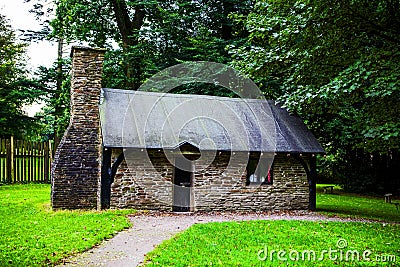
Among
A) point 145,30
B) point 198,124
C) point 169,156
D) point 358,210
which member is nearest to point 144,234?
point 169,156

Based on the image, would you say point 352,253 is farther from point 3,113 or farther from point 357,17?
point 3,113

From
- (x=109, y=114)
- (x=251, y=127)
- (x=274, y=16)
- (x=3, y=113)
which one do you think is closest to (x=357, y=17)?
(x=274, y=16)

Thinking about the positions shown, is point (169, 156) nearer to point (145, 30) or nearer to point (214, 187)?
point (214, 187)

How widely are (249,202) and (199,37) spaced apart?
34.3ft

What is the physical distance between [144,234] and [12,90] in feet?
55.4

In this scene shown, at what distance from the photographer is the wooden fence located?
19.6m

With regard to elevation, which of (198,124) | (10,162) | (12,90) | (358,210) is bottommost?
(358,210)

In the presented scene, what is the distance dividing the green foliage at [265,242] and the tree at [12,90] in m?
16.4

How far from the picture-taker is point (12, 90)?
22969 mm

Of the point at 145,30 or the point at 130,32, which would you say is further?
the point at 130,32

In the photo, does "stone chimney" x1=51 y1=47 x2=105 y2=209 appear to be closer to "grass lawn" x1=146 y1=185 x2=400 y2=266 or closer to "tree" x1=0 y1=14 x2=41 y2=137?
"grass lawn" x1=146 y1=185 x2=400 y2=266

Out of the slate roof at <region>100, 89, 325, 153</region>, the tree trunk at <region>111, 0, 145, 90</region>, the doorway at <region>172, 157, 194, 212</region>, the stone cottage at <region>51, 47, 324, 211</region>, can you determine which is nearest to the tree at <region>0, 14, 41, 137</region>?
the tree trunk at <region>111, 0, 145, 90</region>

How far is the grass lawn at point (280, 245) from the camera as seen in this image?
7402 mm

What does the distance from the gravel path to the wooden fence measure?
10.2 m
